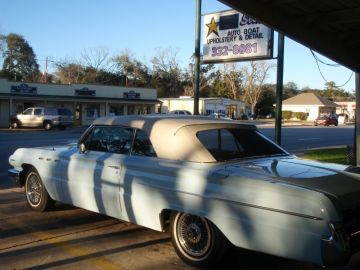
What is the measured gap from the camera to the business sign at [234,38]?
12938mm

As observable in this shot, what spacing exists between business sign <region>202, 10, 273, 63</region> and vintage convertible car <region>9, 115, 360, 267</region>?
7429 millimetres

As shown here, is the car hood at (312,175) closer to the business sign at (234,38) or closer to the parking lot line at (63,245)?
the parking lot line at (63,245)

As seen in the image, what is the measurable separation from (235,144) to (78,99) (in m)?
44.3

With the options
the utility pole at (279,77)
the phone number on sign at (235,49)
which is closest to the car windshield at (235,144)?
the utility pole at (279,77)

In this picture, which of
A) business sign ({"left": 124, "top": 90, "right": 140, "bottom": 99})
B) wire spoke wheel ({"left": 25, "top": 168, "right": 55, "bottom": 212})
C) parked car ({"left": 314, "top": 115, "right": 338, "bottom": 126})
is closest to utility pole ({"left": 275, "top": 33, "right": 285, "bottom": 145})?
wire spoke wheel ({"left": 25, "top": 168, "right": 55, "bottom": 212})

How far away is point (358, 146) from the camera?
1238cm

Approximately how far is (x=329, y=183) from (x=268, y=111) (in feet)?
308

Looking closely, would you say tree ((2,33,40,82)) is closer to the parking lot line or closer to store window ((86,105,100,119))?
store window ((86,105,100,119))

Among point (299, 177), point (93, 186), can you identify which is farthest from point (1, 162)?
point (299, 177)

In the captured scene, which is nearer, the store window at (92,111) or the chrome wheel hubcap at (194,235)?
the chrome wheel hubcap at (194,235)

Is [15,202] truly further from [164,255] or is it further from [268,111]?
[268,111]

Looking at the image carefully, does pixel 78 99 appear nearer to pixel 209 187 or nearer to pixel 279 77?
pixel 279 77

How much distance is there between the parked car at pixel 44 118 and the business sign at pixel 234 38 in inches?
1024

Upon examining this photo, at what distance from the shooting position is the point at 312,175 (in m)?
4.63
